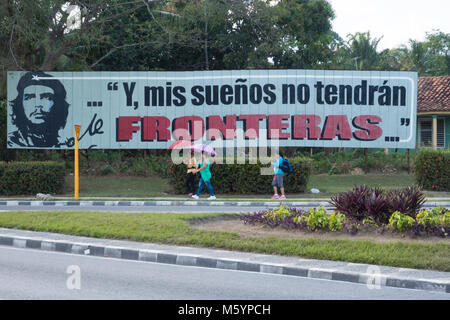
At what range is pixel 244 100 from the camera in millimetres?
25516

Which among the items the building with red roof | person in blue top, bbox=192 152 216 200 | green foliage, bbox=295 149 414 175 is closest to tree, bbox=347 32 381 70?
the building with red roof

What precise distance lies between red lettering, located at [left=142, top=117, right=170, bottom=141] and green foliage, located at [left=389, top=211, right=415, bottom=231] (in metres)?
16.7

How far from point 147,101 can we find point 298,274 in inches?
732

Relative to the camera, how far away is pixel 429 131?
3625 centimetres

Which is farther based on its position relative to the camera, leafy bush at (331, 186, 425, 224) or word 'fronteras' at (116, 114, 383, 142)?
word 'fronteras' at (116, 114, 383, 142)

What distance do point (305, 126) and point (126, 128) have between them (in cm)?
760

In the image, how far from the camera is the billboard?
25.4 m

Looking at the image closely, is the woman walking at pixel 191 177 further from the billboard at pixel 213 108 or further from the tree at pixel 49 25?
the tree at pixel 49 25

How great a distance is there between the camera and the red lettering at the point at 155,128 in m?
25.9

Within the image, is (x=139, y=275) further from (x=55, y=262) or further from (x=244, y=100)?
(x=244, y=100)

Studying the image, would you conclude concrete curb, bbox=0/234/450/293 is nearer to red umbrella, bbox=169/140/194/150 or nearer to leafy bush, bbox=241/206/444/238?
leafy bush, bbox=241/206/444/238

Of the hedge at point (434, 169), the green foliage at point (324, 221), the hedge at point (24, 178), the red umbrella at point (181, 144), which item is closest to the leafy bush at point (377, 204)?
the green foliage at point (324, 221)
